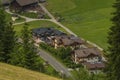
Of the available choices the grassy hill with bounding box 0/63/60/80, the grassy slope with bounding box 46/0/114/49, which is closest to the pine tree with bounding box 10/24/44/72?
the grassy hill with bounding box 0/63/60/80

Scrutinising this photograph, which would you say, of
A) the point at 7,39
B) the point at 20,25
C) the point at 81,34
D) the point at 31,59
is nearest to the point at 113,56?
the point at 31,59

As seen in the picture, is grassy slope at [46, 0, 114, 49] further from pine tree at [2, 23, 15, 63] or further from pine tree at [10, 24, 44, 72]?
pine tree at [10, 24, 44, 72]

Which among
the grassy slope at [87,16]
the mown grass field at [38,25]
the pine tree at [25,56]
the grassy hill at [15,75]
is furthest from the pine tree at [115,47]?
the mown grass field at [38,25]

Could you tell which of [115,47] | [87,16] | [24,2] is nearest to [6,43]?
[115,47]

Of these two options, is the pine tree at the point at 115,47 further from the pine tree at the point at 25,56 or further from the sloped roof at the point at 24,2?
the sloped roof at the point at 24,2

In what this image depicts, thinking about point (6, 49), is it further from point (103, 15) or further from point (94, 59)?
point (103, 15)

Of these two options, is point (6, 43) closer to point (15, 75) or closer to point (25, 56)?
point (25, 56)
